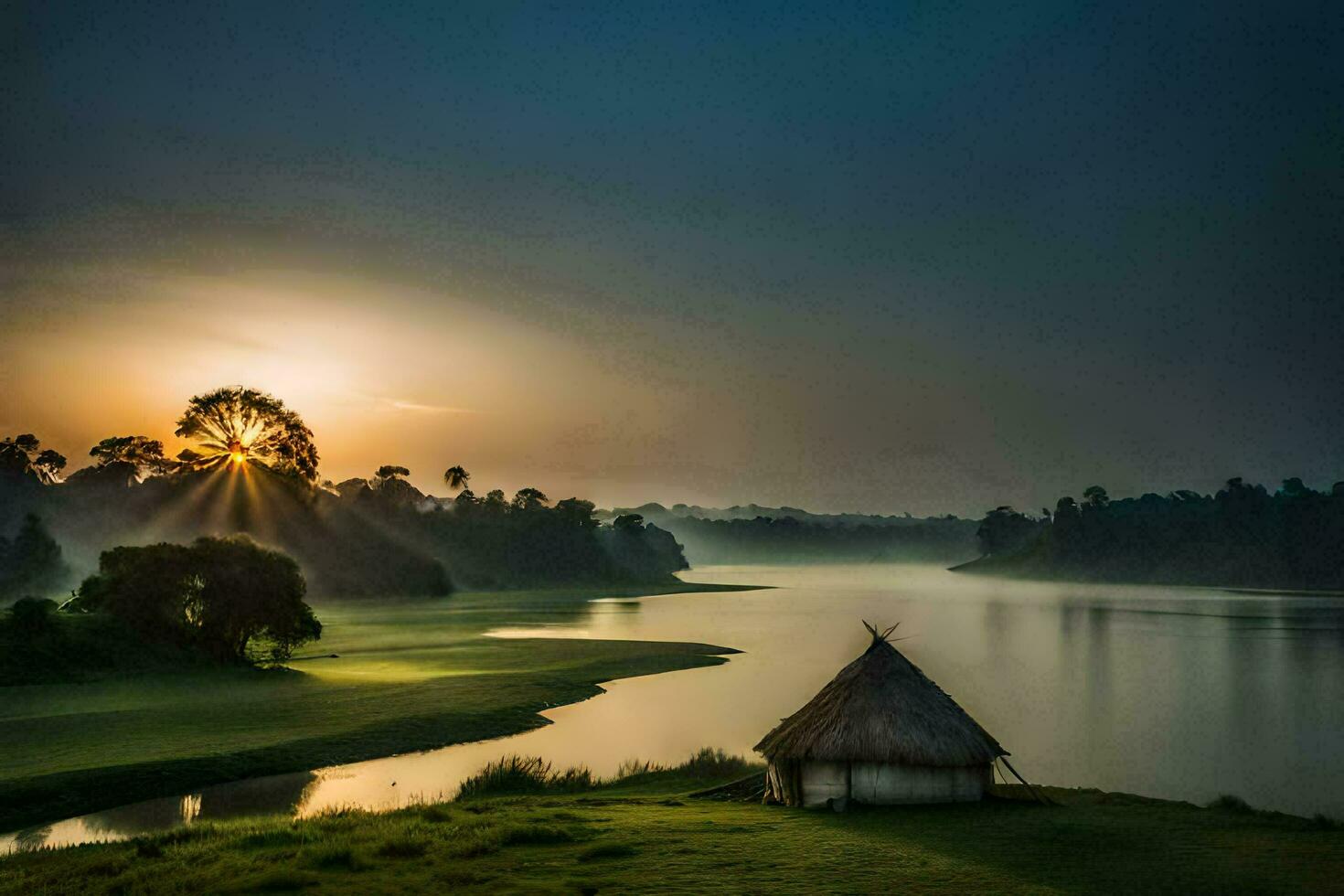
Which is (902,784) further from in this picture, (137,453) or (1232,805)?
(137,453)

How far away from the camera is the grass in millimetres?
13320

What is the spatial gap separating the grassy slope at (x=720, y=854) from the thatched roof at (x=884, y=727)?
1.05 m

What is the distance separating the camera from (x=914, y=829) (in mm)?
16703

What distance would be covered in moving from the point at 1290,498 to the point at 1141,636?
14230 centimetres

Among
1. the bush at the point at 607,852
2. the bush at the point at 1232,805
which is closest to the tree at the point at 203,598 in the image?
the bush at the point at 607,852

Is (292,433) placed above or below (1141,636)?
above

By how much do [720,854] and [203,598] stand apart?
3405 cm

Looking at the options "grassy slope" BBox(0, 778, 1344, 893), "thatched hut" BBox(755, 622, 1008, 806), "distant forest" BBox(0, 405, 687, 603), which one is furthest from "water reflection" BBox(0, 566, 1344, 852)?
"distant forest" BBox(0, 405, 687, 603)

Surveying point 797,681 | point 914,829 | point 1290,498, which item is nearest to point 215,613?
point 797,681

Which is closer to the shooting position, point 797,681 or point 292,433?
point 797,681

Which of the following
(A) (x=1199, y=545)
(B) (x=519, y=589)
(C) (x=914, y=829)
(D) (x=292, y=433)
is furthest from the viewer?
(A) (x=1199, y=545)

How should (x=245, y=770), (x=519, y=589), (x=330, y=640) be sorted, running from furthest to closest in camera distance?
1. (x=519, y=589)
2. (x=330, y=640)
3. (x=245, y=770)

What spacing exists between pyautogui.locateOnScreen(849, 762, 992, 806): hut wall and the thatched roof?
315 millimetres

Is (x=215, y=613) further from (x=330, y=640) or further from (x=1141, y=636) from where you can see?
(x=1141, y=636)
